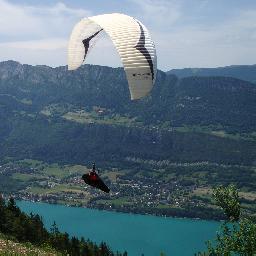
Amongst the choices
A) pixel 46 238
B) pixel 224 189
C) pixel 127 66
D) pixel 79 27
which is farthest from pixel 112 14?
pixel 46 238

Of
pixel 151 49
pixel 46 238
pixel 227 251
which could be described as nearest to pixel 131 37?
pixel 151 49

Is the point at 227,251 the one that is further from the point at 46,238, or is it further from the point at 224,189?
the point at 46,238

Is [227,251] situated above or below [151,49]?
below

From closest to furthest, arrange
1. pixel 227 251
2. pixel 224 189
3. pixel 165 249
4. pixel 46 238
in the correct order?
pixel 227 251 < pixel 224 189 < pixel 46 238 < pixel 165 249

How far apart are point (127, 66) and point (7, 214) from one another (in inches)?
1671

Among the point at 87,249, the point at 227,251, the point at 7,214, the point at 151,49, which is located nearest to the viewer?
the point at 151,49

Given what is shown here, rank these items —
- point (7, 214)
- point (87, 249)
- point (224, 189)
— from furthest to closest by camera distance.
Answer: point (87, 249)
point (7, 214)
point (224, 189)

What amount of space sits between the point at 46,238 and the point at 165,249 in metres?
126

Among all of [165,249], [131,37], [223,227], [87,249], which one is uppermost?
[131,37]

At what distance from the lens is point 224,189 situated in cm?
4281

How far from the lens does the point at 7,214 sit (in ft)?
192

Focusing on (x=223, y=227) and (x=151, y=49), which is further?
(x=223, y=227)

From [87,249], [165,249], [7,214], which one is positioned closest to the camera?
[7,214]

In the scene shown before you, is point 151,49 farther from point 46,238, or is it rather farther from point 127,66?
point 46,238
